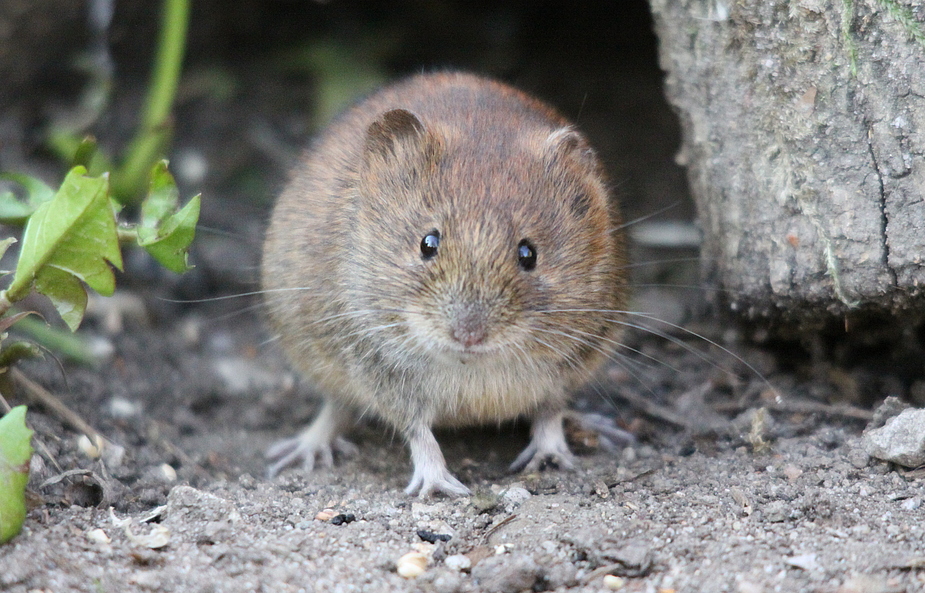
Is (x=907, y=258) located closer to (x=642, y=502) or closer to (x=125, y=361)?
(x=642, y=502)

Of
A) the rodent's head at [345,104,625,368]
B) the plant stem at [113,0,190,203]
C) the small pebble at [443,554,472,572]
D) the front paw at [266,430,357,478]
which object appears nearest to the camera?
the small pebble at [443,554,472,572]

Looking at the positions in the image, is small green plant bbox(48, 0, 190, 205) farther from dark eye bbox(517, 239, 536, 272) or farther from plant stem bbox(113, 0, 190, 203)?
dark eye bbox(517, 239, 536, 272)

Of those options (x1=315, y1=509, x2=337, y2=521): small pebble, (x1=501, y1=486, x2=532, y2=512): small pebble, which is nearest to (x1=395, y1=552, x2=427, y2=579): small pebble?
(x1=315, y1=509, x2=337, y2=521): small pebble

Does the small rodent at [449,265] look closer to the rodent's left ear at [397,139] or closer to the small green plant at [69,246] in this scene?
the rodent's left ear at [397,139]

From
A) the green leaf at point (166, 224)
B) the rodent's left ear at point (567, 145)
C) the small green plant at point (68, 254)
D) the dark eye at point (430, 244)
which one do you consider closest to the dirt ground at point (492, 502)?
the small green plant at point (68, 254)

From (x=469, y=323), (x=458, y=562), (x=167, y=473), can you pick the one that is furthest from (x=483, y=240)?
(x=167, y=473)

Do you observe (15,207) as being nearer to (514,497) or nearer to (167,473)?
(167,473)
